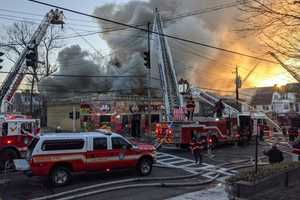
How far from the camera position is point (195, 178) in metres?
15.9

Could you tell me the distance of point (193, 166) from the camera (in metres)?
19.0

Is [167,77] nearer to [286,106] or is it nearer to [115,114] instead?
[115,114]

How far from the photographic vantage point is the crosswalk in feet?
55.3

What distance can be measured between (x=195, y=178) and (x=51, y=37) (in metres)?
37.2

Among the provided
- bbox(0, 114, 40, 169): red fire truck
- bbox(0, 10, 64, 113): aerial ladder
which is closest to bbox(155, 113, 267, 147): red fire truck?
bbox(0, 114, 40, 169): red fire truck

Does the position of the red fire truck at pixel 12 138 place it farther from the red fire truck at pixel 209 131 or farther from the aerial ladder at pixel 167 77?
the aerial ladder at pixel 167 77

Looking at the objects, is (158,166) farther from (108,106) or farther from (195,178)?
(108,106)

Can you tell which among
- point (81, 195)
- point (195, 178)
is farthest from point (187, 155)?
point (81, 195)

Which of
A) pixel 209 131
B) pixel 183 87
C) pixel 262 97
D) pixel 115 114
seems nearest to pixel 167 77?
pixel 183 87

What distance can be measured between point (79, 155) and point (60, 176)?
3.30 feet

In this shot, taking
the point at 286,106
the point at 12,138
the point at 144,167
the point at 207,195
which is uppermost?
the point at 286,106

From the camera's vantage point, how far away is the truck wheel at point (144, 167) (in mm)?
16125

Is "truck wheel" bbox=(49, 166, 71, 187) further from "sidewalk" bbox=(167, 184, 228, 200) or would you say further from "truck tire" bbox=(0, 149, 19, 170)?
"truck tire" bbox=(0, 149, 19, 170)

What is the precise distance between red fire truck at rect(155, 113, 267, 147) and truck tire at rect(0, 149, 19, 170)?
33.0 feet
